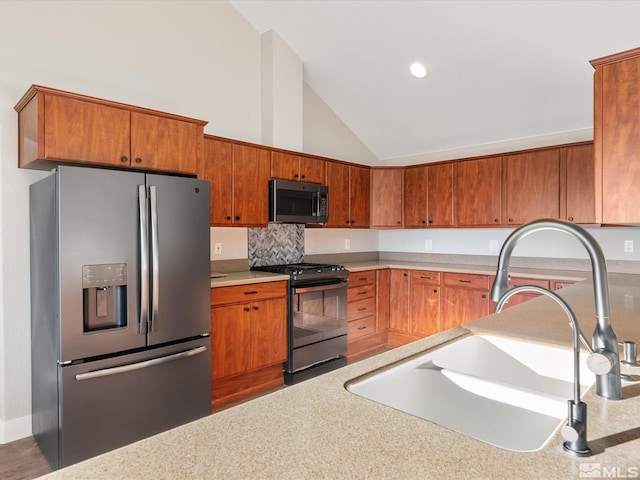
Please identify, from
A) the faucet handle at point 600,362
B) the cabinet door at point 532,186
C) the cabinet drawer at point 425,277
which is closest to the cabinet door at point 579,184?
the cabinet door at point 532,186

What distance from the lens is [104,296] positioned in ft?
7.77

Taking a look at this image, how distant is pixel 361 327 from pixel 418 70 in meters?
2.64

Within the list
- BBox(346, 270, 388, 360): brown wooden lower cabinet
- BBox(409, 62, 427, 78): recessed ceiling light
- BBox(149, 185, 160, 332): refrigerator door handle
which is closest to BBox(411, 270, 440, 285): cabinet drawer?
BBox(346, 270, 388, 360): brown wooden lower cabinet

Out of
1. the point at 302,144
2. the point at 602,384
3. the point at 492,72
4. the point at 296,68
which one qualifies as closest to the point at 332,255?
the point at 302,144

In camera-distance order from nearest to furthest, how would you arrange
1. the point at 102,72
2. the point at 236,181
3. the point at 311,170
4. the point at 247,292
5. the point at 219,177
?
the point at 102,72 → the point at 247,292 → the point at 219,177 → the point at 236,181 → the point at 311,170

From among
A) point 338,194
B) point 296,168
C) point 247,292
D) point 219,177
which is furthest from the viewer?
point 338,194

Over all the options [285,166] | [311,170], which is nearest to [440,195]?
[311,170]

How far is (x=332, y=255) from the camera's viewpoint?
492 centimetres

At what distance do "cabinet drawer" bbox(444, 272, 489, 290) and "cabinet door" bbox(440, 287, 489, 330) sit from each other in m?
0.04

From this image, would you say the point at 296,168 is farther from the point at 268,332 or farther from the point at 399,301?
the point at 399,301

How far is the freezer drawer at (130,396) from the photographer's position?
2.24m

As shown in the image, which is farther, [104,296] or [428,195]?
[428,195]

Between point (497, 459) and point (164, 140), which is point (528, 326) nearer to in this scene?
point (497, 459)

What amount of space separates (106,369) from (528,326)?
220cm
